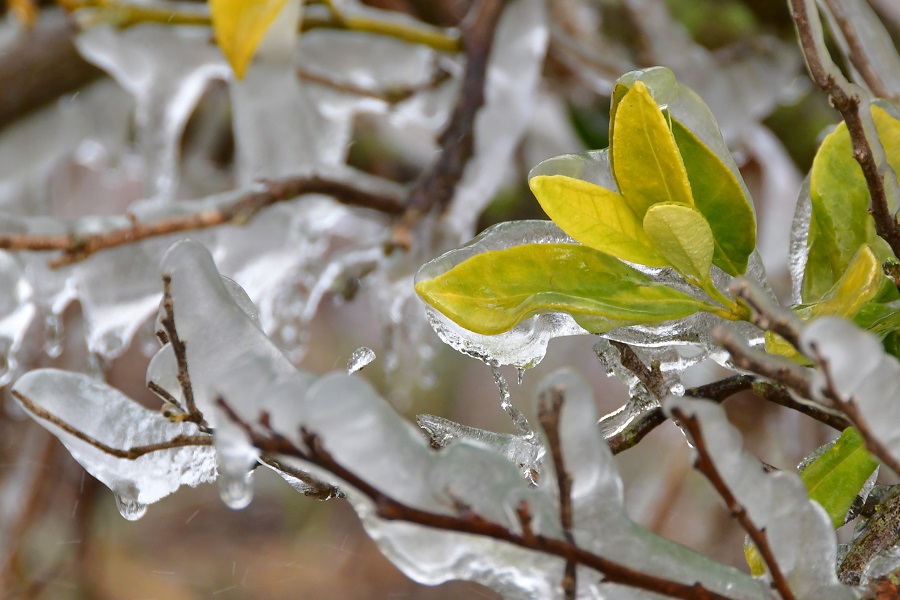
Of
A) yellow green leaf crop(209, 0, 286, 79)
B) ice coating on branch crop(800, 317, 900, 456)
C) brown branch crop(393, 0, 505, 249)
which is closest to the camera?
ice coating on branch crop(800, 317, 900, 456)

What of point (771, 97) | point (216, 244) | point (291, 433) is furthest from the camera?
point (771, 97)

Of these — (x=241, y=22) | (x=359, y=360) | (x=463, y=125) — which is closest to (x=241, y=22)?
(x=241, y=22)

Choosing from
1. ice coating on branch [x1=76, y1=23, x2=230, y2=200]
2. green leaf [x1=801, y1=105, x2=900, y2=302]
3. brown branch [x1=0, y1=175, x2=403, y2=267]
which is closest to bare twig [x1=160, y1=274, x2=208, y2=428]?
green leaf [x1=801, y1=105, x2=900, y2=302]

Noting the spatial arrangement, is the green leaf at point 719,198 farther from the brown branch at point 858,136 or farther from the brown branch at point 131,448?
the brown branch at point 131,448

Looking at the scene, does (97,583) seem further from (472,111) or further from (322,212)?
(472,111)

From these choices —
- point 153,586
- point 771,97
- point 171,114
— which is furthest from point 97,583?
point 771,97

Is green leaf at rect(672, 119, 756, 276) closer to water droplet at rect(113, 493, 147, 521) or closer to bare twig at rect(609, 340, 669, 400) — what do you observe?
bare twig at rect(609, 340, 669, 400)
